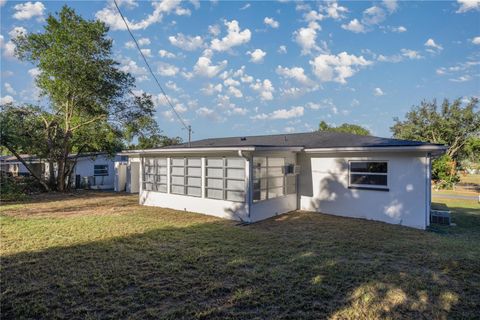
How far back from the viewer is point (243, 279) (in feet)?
13.9

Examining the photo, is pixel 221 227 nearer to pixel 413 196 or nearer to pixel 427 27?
pixel 413 196

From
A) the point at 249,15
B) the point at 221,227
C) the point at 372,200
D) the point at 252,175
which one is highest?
the point at 249,15

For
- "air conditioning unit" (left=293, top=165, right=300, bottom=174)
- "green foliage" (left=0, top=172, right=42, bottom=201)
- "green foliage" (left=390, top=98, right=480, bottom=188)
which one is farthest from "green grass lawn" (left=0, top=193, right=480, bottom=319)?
"green foliage" (left=390, top=98, right=480, bottom=188)

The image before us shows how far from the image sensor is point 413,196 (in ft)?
27.4

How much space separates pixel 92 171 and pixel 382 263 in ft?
68.6

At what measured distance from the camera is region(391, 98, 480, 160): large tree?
2748 cm

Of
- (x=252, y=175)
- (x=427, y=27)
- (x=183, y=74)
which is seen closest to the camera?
(x=252, y=175)

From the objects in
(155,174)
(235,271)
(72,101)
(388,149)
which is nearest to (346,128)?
(388,149)

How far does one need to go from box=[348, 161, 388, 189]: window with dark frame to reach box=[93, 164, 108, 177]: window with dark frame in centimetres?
1856

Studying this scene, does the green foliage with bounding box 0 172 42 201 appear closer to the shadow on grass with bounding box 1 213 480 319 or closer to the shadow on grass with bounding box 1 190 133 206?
the shadow on grass with bounding box 1 190 133 206

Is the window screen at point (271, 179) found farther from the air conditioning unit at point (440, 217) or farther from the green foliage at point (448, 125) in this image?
the green foliage at point (448, 125)

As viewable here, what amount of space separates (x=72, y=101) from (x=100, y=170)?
6.41 m

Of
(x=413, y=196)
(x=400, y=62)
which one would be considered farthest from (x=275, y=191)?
(x=400, y=62)

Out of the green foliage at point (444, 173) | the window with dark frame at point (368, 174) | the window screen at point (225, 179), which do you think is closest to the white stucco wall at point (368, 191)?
the window with dark frame at point (368, 174)
